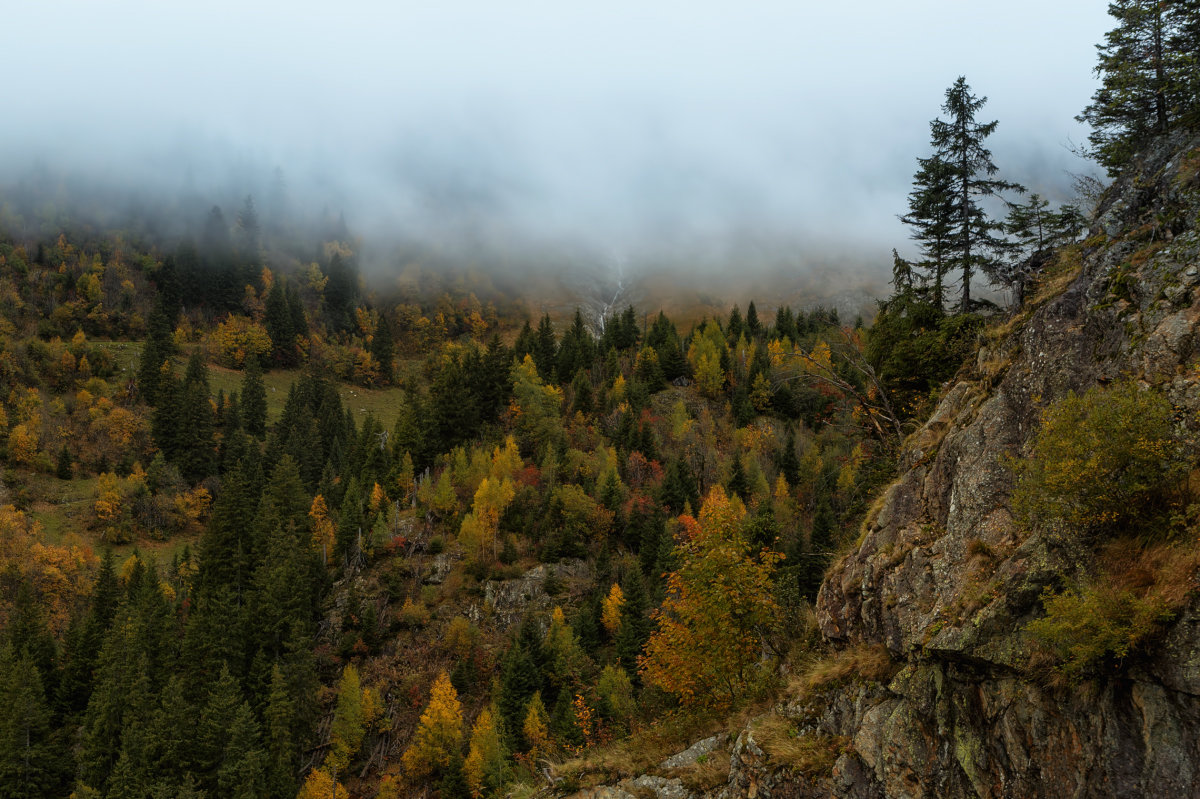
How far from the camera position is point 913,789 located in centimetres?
1293

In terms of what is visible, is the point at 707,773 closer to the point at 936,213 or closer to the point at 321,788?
the point at 936,213

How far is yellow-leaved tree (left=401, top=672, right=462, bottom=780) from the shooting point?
59.1 m

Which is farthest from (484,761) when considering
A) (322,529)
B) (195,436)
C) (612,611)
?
(195,436)

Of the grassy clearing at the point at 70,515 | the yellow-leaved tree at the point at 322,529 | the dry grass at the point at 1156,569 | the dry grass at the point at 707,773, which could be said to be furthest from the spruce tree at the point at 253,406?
the dry grass at the point at 1156,569

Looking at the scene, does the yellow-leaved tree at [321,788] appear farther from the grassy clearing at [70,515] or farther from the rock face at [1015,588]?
the grassy clearing at [70,515]

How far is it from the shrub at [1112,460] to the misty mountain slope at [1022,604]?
0.27 meters

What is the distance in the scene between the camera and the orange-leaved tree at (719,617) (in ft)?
77.3

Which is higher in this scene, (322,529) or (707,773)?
(707,773)

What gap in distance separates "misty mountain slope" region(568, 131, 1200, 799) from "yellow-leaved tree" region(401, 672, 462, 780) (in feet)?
153

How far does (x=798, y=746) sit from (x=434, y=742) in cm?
Result: 5227

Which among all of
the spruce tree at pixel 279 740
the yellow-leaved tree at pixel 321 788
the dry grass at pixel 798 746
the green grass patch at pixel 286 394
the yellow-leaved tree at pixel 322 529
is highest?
the dry grass at pixel 798 746

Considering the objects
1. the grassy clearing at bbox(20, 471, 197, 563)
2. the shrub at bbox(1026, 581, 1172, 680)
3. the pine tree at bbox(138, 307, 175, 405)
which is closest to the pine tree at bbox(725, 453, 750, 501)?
the shrub at bbox(1026, 581, 1172, 680)

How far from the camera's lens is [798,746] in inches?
622

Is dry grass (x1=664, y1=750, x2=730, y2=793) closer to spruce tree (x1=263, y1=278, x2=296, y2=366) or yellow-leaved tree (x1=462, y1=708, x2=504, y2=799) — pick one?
yellow-leaved tree (x1=462, y1=708, x2=504, y2=799)
